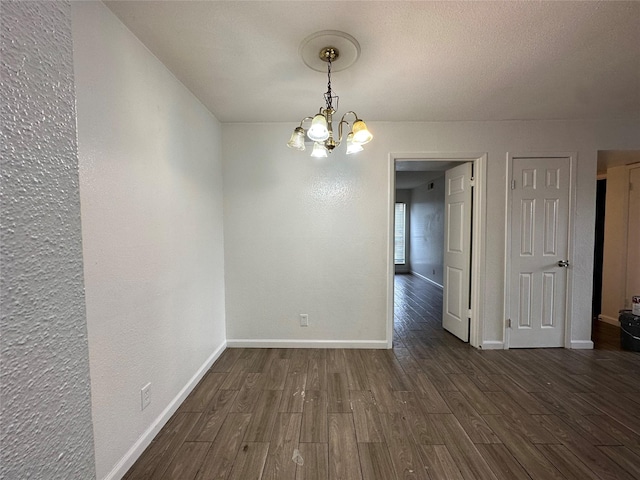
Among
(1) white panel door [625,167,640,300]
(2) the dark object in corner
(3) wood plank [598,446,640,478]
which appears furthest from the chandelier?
(1) white panel door [625,167,640,300]

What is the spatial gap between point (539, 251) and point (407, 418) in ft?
7.51

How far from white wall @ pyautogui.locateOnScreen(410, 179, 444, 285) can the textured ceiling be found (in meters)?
3.69

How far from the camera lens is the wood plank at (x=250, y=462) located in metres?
1.44

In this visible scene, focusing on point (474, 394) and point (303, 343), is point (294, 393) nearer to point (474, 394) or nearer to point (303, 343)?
point (303, 343)

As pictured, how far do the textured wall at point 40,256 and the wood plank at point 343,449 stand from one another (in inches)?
54.6

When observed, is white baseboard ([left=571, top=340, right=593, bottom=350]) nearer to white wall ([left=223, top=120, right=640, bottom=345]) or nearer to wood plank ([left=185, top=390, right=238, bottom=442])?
white wall ([left=223, top=120, right=640, bottom=345])

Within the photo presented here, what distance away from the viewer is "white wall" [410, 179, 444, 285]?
6.12m

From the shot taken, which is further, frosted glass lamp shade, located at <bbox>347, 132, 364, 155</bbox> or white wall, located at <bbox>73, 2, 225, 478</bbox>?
frosted glass lamp shade, located at <bbox>347, 132, 364, 155</bbox>

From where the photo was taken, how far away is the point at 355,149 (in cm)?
176

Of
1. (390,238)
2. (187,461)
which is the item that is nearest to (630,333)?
(390,238)

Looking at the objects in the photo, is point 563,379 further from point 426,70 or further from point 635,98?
point 426,70

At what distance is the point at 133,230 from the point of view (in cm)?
153

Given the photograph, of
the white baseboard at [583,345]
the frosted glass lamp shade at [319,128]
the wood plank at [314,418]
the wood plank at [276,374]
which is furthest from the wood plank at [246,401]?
the white baseboard at [583,345]

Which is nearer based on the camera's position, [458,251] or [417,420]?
[417,420]
